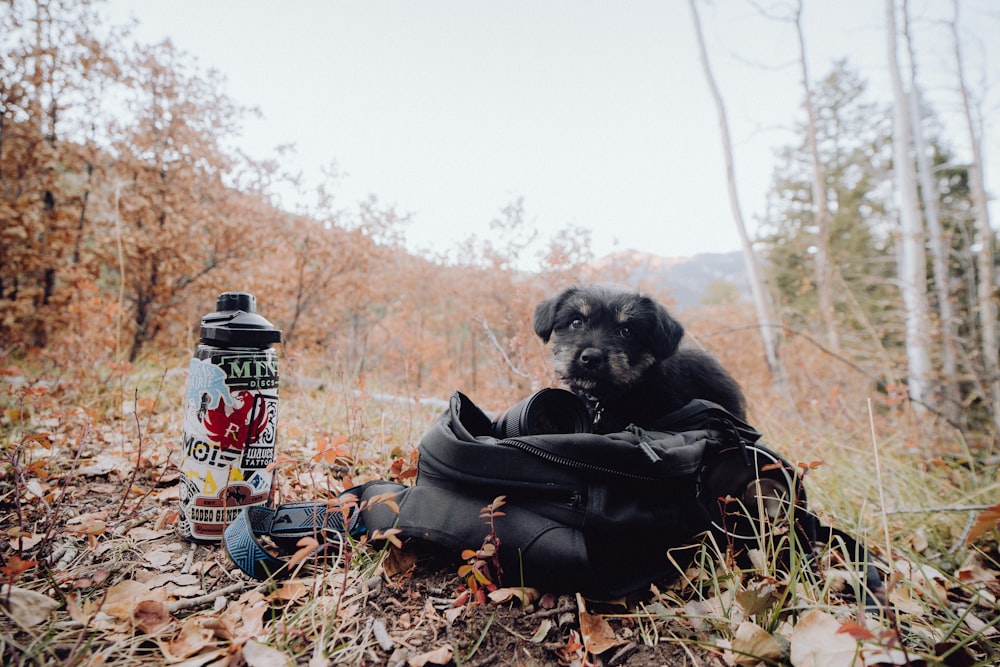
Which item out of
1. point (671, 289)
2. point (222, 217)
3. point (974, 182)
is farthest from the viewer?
point (671, 289)

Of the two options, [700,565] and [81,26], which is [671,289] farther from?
[81,26]

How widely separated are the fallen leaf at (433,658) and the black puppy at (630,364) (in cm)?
143

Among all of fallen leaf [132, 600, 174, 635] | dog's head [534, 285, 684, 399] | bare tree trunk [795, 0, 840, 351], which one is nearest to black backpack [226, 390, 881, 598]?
fallen leaf [132, 600, 174, 635]

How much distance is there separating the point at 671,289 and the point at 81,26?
1466cm

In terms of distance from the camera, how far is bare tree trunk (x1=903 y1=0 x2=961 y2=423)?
20.3 feet

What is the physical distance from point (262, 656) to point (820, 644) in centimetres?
163

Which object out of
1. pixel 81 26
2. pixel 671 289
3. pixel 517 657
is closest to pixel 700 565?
pixel 517 657

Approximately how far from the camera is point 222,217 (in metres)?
7.98

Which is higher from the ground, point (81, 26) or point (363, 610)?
point (81, 26)

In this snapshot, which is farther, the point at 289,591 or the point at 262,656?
the point at 289,591

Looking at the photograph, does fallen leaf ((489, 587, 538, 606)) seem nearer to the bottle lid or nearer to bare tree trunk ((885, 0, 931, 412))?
the bottle lid

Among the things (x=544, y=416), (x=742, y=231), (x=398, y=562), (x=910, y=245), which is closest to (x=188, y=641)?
(x=398, y=562)

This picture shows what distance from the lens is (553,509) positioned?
1.67 metres

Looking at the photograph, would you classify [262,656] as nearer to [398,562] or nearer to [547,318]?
[398,562]
